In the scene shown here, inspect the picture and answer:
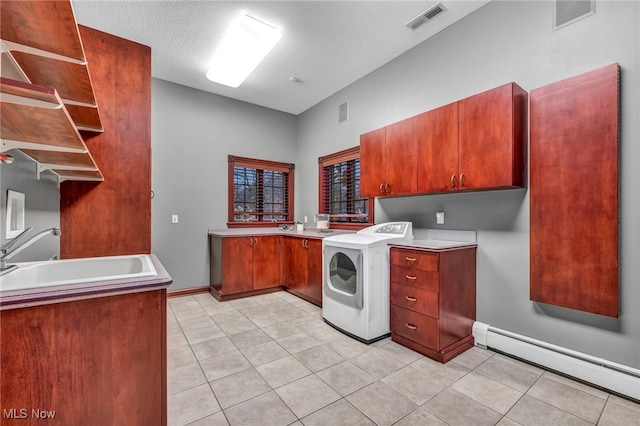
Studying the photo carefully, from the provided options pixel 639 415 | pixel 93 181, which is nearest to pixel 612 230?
pixel 639 415

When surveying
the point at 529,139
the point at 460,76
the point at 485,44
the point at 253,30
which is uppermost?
the point at 253,30

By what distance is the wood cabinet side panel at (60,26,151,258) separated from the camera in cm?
217

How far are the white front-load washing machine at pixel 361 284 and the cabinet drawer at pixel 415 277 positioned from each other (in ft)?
0.38

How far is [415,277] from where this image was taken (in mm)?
2486

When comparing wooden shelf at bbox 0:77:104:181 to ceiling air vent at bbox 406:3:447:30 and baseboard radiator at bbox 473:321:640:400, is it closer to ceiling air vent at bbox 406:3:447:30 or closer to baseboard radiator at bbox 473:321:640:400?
ceiling air vent at bbox 406:3:447:30

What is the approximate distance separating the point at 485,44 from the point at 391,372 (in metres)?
3.08

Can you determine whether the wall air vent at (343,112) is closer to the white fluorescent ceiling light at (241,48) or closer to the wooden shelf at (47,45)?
the white fluorescent ceiling light at (241,48)

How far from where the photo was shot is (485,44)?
263 cm

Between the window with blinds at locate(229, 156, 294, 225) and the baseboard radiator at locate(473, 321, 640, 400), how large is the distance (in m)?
3.67

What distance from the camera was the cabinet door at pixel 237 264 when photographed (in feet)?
12.9

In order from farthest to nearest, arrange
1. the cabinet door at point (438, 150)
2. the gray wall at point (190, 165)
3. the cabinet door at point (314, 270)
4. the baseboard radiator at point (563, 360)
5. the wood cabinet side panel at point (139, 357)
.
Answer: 1. the gray wall at point (190, 165)
2. the cabinet door at point (314, 270)
3. the cabinet door at point (438, 150)
4. the baseboard radiator at point (563, 360)
5. the wood cabinet side panel at point (139, 357)

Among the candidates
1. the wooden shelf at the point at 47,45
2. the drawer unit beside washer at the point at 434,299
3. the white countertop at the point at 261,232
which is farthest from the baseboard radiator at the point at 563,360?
the wooden shelf at the point at 47,45

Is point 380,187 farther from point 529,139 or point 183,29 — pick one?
point 183,29

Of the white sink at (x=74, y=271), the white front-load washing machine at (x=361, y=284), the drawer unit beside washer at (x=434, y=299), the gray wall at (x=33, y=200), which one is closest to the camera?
the white sink at (x=74, y=271)
